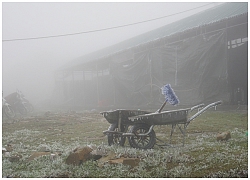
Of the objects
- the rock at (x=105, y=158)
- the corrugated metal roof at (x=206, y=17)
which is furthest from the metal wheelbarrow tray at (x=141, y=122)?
the corrugated metal roof at (x=206, y=17)

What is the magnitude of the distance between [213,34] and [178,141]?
8.11 m

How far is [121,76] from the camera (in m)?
17.9

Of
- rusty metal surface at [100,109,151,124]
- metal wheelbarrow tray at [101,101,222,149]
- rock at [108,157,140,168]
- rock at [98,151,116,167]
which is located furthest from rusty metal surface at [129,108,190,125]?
rock at [108,157,140,168]

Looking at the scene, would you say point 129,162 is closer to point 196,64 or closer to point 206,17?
point 196,64

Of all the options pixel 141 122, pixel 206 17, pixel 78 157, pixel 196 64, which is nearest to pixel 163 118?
pixel 141 122

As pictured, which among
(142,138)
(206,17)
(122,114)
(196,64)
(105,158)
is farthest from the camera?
(206,17)

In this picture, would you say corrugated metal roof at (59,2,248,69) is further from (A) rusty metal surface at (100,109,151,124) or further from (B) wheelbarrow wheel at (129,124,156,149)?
(B) wheelbarrow wheel at (129,124,156,149)

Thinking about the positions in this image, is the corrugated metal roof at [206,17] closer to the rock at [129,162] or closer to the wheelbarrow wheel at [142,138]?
the wheelbarrow wheel at [142,138]

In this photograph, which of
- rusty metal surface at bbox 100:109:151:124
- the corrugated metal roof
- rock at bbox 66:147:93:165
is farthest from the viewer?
the corrugated metal roof

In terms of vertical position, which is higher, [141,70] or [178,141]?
[141,70]

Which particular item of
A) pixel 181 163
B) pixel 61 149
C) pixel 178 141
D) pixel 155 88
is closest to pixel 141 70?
pixel 155 88

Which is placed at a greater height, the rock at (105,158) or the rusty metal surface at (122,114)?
the rusty metal surface at (122,114)

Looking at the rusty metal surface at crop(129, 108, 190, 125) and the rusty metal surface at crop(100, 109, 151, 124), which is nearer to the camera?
the rusty metal surface at crop(129, 108, 190, 125)

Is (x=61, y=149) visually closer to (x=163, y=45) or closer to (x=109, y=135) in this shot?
(x=109, y=135)
